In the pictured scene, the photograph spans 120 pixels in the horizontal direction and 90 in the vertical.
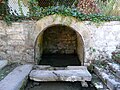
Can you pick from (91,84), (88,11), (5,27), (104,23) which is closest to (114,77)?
(91,84)

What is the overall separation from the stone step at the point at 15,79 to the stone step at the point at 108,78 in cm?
188

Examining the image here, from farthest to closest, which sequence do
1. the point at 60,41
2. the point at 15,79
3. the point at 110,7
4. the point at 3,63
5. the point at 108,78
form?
the point at 60,41
the point at 110,7
the point at 3,63
the point at 108,78
the point at 15,79

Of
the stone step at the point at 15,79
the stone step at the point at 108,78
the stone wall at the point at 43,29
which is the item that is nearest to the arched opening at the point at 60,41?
the stone wall at the point at 43,29

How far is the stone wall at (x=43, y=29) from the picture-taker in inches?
212

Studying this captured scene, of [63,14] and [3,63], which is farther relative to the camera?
[63,14]

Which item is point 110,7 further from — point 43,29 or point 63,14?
point 43,29

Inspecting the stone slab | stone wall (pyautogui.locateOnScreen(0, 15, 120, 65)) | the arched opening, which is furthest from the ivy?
the arched opening

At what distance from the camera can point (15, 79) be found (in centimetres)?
413

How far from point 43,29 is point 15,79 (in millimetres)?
1879

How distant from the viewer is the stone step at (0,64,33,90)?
3.71m

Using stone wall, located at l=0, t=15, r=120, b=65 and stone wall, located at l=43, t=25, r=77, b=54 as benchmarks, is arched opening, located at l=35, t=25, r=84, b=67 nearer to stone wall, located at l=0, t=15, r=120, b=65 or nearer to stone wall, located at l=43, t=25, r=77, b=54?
stone wall, located at l=43, t=25, r=77, b=54

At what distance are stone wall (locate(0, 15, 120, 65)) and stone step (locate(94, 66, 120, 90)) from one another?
61 cm

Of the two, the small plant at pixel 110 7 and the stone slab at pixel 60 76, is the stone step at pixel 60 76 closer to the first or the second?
the stone slab at pixel 60 76

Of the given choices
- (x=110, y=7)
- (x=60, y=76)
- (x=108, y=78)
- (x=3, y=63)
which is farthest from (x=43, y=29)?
(x=108, y=78)
